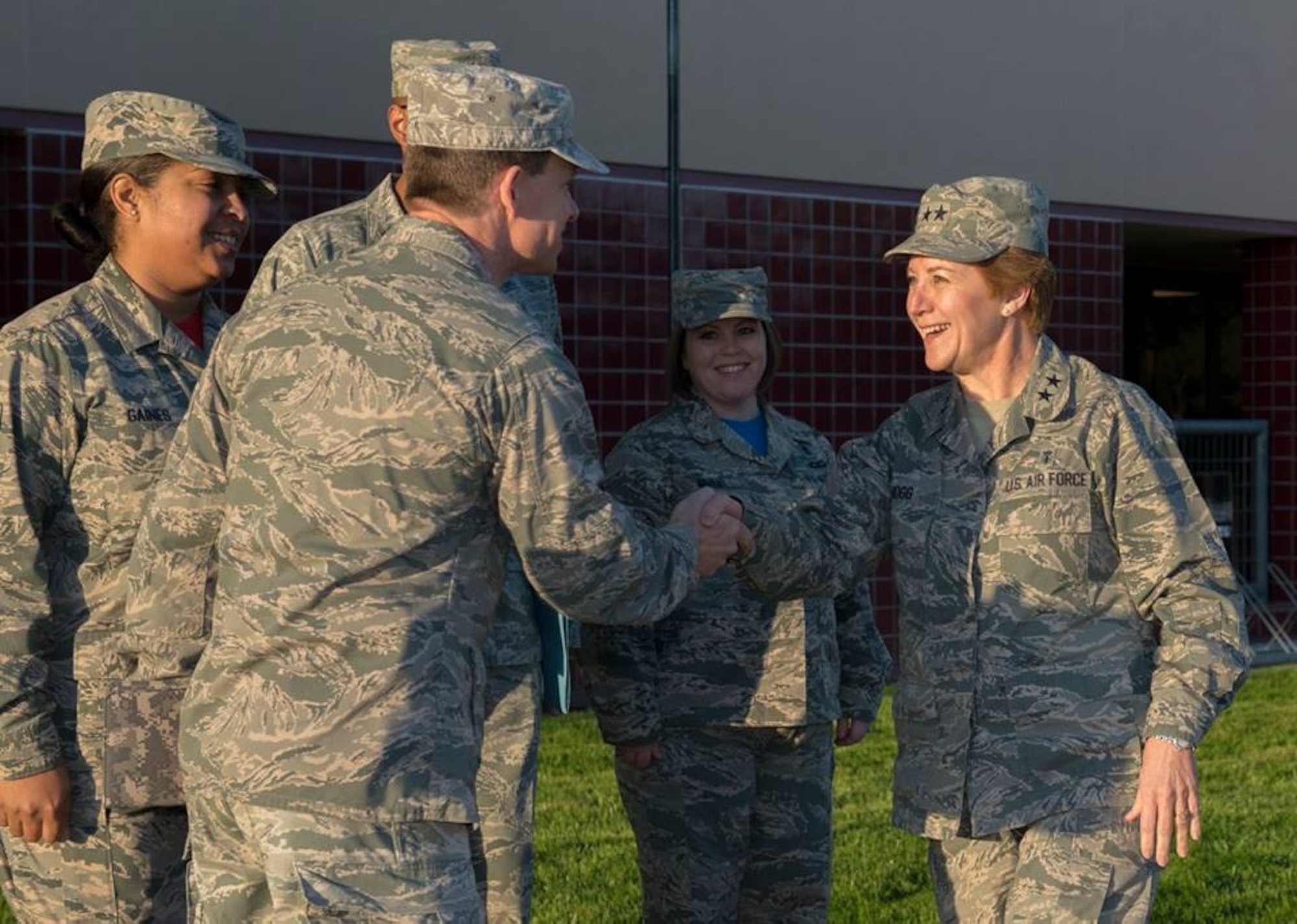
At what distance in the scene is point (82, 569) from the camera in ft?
14.0

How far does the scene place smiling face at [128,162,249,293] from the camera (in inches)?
175

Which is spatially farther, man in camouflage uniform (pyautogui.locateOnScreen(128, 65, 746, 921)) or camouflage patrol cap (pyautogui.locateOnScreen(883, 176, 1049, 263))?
camouflage patrol cap (pyautogui.locateOnScreen(883, 176, 1049, 263))

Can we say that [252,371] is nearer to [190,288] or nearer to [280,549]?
[280,549]

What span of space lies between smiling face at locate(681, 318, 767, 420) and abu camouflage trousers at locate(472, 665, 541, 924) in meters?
1.05

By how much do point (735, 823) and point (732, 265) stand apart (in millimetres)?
7000

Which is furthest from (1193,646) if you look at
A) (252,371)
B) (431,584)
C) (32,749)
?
(32,749)

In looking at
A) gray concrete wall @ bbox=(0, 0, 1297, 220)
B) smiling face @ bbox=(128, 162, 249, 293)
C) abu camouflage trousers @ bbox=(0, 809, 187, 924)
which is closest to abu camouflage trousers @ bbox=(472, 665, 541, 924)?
abu camouflage trousers @ bbox=(0, 809, 187, 924)

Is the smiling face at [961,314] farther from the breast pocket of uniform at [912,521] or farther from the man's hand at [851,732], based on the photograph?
the man's hand at [851,732]

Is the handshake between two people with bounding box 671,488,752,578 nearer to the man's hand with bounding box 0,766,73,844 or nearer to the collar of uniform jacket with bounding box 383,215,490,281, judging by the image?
the collar of uniform jacket with bounding box 383,215,490,281

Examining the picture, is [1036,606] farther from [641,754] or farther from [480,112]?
[480,112]

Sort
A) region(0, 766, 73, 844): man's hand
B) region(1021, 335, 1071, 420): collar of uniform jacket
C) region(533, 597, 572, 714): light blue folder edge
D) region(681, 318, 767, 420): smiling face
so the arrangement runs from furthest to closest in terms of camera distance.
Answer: region(681, 318, 767, 420): smiling face < region(533, 597, 572, 714): light blue folder edge < region(1021, 335, 1071, 420): collar of uniform jacket < region(0, 766, 73, 844): man's hand

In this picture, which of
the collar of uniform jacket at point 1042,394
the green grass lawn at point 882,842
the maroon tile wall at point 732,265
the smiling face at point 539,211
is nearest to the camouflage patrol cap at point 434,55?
the collar of uniform jacket at point 1042,394

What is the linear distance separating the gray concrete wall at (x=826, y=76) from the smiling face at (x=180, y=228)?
546 cm

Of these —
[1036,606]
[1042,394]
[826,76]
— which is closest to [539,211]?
[1042,394]
